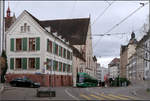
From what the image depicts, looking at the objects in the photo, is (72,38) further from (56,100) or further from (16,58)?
(56,100)

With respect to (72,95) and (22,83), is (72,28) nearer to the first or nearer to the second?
(22,83)

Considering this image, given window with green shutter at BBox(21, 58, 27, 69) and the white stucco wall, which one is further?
window with green shutter at BBox(21, 58, 27, 69)

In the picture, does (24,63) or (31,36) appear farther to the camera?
(31,36)

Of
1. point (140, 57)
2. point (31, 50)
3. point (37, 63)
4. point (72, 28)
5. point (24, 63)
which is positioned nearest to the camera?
point (140, 57)

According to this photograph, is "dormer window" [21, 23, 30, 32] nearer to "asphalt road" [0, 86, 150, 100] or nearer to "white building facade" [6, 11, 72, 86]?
"white building facade" [6, 11, 72, 86]

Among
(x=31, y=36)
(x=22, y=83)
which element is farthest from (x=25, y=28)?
(x=22, y=83)

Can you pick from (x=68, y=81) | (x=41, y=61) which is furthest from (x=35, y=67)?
(x=68, y=81)

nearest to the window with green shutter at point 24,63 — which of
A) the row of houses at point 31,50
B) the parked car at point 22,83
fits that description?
the row of houses at point 31,50

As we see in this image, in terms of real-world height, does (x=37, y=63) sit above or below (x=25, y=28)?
below

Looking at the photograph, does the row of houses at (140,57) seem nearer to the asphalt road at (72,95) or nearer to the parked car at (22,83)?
the asphalt road at (72,95)

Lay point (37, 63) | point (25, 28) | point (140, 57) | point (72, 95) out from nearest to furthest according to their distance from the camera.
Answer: point (72, 95), point (140, 57), point (37, 63), point (25, 28)

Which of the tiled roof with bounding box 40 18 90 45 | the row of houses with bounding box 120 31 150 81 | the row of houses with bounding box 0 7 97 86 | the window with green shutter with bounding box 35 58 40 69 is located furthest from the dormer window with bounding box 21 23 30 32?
the tiled roof with bounding box 40 18 90 45

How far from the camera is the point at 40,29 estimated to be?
43.8 m

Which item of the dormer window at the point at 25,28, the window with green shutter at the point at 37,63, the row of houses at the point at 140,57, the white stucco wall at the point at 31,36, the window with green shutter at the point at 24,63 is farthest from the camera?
the dormer window at the point at 25,28
